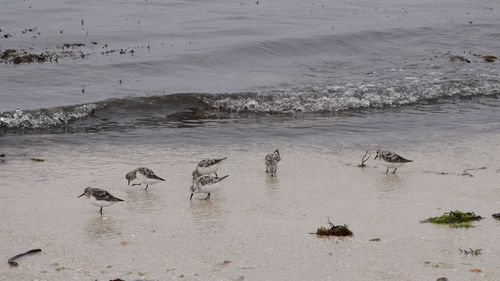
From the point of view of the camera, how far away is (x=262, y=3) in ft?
109

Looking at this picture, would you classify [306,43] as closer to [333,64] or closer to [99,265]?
[333,64]

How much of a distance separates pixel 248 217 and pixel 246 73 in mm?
12280

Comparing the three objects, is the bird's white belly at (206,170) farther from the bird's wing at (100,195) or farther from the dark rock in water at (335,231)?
the dark rock in water at (335,231)

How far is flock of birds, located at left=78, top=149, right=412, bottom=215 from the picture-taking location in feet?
36.6

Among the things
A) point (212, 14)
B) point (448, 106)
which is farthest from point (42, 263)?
point (212, 14)

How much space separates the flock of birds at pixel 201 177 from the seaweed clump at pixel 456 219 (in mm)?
2788

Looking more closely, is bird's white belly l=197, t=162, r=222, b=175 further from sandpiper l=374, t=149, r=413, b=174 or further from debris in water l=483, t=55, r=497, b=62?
debris in water l=483, t=55, r=497, b=62

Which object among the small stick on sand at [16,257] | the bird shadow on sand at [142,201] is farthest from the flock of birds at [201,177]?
the small stick on sand at [16,257]

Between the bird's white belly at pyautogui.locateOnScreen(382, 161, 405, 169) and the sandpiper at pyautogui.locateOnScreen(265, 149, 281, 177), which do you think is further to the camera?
the bird's white belly at pyautogui.locateOnScreen(382, 161, 405, 169)

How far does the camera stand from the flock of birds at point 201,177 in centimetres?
1115

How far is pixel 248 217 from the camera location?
11031 millimetres

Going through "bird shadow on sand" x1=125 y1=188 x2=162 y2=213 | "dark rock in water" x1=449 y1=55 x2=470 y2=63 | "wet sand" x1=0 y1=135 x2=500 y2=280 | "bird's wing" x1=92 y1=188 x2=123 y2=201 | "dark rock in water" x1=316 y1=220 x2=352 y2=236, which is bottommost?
"bird shadow on sand" x1=125 y1=188 x2=162 y2=213

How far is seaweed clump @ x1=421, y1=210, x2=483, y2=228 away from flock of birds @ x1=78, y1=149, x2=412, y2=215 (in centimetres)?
279

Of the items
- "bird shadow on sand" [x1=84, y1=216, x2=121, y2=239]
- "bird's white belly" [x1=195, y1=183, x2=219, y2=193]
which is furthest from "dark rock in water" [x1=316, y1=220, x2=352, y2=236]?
"bird shadow on sand" [x1=84, y1=216, x2=121, y2=239]
